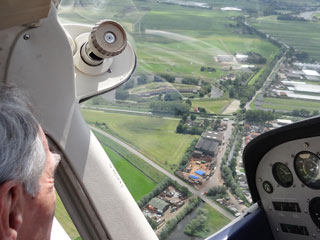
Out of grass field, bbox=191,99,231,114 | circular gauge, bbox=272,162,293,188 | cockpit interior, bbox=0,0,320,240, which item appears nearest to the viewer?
cockpit interior, bbox=0,0,320,240

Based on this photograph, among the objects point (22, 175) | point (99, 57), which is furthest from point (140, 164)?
point (22, 175)

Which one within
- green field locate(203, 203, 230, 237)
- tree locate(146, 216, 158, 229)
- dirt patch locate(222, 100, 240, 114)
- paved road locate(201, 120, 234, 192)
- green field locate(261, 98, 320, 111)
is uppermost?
green field locate(261, 98, 320, 111)

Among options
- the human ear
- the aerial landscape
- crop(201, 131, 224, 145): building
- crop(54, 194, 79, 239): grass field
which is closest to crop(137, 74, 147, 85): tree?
the aerial landscape

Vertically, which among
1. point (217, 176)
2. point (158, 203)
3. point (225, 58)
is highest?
point (225, 58)

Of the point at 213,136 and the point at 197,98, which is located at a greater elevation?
the point at 197,98

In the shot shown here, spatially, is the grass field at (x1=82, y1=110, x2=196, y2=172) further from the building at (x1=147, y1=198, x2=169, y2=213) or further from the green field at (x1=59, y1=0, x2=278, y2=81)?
the green field at (x1=59, y1=0, x2=278, y2=81)

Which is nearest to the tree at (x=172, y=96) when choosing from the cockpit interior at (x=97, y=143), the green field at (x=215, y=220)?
the cockpit interior at (x=97, y=143)

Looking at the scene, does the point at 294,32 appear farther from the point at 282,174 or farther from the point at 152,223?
the point at 152,223

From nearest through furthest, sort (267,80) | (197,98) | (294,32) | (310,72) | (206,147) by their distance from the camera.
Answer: (206,147), (197,98), (267,80), (310,72), (294,32)

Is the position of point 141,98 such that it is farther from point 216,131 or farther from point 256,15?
point 256,15
